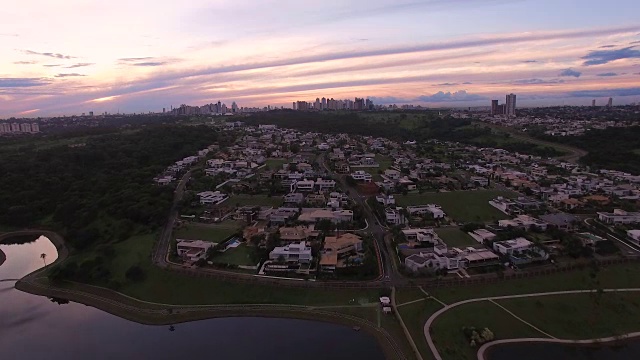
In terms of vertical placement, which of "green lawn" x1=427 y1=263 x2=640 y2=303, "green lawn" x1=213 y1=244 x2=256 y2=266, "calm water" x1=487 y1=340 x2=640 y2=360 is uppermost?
"green lawn" x1=213 y1=244 x2=256 y2=266

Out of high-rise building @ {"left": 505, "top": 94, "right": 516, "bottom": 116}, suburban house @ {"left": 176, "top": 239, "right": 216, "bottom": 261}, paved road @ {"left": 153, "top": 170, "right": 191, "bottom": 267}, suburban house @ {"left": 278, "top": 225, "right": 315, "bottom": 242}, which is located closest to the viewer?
suburban house @ {"left": 176, "top": 239, "right": 216, "bottom": 261}

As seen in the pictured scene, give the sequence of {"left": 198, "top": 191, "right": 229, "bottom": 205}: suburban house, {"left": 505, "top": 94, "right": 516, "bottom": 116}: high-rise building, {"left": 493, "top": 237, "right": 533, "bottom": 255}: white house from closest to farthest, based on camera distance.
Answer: {"left": 493, "top": 237, "right": 533, "bottom": 255}: white house → {"left": 198, "top": 191, "right": 229, "bottom": 205}: suburban house → {"left": 505, "top": 94, "right": 516, "bottom": 116}: high-rise building

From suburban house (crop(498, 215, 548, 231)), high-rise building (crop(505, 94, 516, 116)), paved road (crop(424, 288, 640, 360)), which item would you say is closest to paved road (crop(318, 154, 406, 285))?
paved road (crop(424, 288, 640, 360))

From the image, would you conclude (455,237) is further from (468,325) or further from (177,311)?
(177,311)

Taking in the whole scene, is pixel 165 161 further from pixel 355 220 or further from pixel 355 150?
A: pixel 355 220

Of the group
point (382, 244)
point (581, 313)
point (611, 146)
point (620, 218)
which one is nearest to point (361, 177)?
point (382, 244)

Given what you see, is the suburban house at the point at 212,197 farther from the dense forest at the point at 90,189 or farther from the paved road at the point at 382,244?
the paved road at the point at 382,244

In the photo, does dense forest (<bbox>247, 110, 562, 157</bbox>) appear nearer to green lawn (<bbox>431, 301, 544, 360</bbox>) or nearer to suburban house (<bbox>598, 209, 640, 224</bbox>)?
suburban house (<bbox>598, 209, 640, 224</bbox>)
